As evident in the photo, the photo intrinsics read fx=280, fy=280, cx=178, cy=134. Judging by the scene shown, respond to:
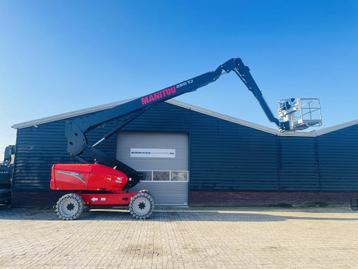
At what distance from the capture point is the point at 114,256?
6.48m

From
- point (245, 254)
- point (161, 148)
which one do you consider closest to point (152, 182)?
point (161, 148)

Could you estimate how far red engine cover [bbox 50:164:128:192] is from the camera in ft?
40.5

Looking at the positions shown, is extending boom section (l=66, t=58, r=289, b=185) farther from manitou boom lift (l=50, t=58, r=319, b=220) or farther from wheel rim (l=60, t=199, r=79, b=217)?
wheel rim (l=60, t=199, r=79, b=217)

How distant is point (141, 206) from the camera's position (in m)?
12.1

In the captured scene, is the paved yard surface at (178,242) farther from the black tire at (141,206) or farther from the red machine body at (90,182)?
the red machine body at (90,182)

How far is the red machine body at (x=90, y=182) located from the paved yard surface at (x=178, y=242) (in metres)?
0.80

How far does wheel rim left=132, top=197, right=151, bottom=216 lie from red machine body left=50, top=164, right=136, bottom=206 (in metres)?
0.47

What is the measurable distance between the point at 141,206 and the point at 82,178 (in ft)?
9.53

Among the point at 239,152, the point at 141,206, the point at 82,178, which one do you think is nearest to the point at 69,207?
the point at 82,178

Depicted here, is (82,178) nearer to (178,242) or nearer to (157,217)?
(157,217)

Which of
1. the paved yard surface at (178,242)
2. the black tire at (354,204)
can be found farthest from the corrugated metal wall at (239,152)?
the paved yard surface at (178,242)

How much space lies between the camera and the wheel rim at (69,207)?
11.9 metres

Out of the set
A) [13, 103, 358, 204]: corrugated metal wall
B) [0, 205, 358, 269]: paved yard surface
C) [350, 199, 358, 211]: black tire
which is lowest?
[0, 205, 358, 269]: paved yard surface

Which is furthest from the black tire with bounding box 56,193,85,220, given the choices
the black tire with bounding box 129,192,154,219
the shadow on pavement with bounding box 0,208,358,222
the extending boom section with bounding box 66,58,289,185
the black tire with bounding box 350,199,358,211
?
the black tire with bounding box 350,199,358,211
